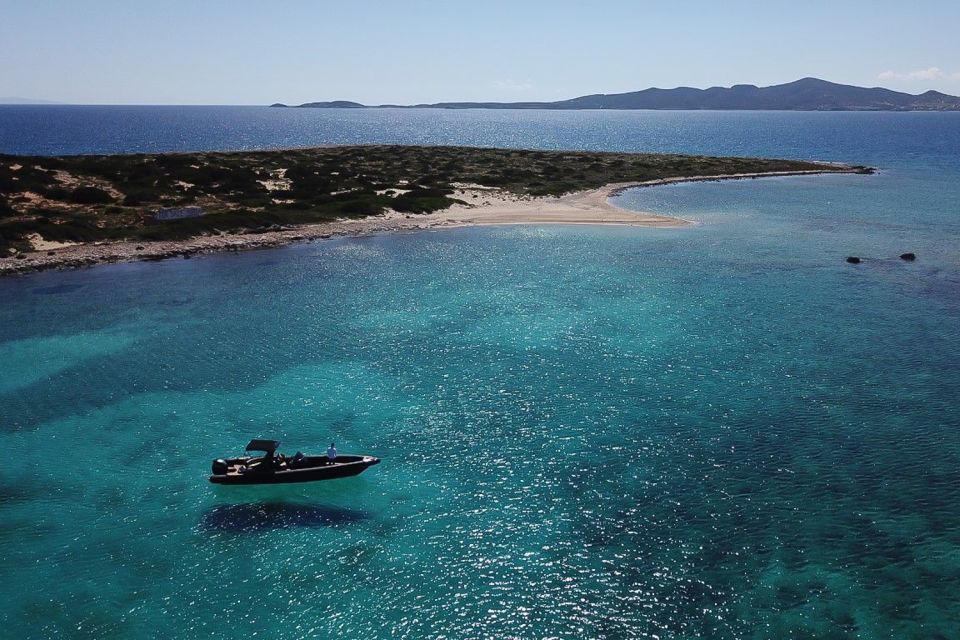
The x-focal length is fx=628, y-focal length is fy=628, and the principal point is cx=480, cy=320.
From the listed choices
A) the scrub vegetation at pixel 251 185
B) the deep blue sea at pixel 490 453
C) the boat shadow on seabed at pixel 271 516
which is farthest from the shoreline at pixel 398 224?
the boat shadow on seabed at pixel 271 516

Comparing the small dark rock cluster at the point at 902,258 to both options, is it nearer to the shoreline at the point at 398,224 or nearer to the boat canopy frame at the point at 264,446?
the shoreline at the point at 398,224

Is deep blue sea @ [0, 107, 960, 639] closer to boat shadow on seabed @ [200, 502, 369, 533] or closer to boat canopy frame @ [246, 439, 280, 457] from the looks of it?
boat shadow on seabed @ [200, 502, 369, 533]

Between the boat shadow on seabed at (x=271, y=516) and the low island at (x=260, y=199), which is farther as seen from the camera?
the low island at (x=260, y=199)

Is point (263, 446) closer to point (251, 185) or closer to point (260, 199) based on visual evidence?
point (260, 199)

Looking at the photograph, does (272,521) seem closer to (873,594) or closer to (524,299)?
(873,594)

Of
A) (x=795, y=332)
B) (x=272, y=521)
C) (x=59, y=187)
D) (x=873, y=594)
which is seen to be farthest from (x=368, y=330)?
(x=59, y=187)
